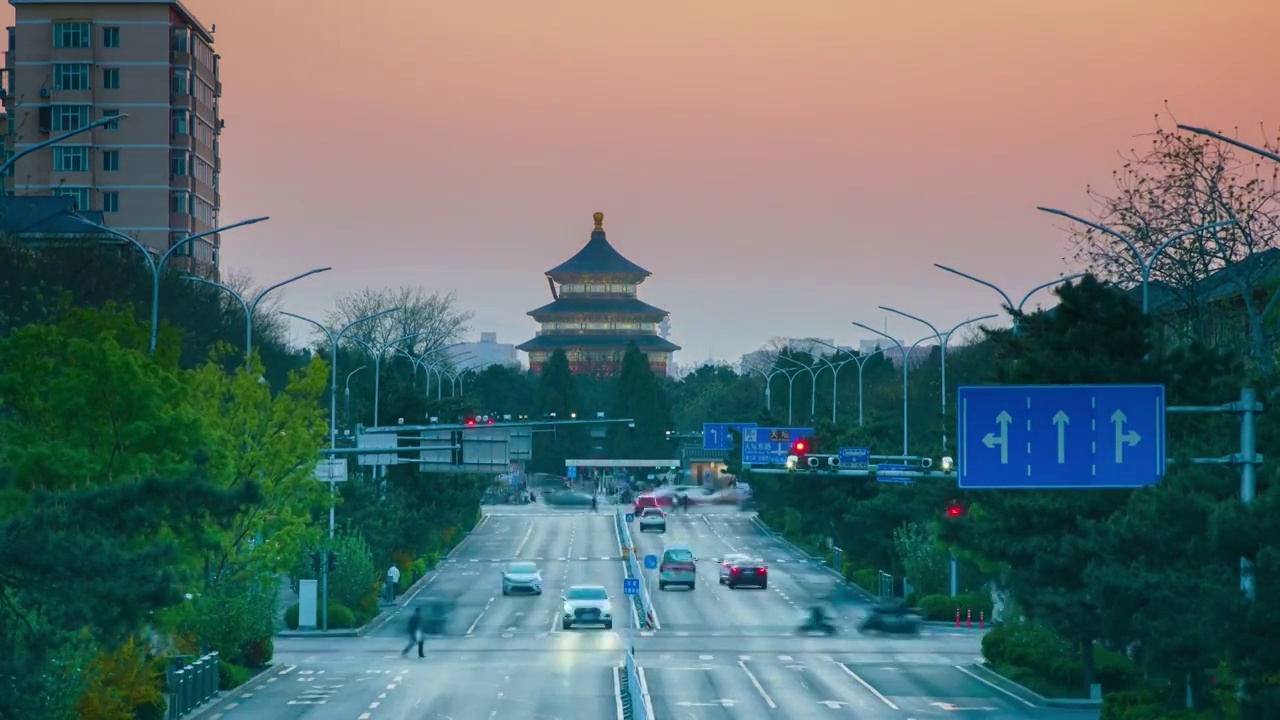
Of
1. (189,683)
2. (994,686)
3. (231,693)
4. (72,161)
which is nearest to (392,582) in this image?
(231,693)

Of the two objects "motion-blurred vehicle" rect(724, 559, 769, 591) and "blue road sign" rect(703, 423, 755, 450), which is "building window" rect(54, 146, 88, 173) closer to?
"blue road sign" rect(703, 423, 755, 450)

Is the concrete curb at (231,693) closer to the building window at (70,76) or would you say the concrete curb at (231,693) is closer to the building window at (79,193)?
the building window at (79,193)

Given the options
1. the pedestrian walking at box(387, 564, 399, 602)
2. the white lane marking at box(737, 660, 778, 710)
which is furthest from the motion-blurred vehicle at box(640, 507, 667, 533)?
the white lane marking at box(737, 660, 778, 710)

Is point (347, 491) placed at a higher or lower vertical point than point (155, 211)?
lower

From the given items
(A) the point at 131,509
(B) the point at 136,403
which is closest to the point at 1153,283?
(B) the point at 136,403

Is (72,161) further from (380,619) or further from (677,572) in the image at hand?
(380,619)

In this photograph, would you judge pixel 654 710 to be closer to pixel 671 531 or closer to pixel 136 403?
pixel 136 403
